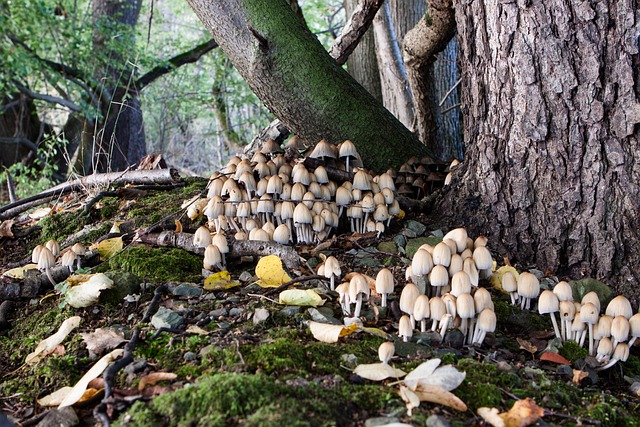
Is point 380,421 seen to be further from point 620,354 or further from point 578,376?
point 620,354

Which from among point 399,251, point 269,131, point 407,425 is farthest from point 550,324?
point 269,131

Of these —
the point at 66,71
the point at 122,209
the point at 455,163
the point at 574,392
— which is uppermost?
the point at 66,71

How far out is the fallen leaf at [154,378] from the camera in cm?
173

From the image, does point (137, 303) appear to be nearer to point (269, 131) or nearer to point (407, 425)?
point (407, 425)

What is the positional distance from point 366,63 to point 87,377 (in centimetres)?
564

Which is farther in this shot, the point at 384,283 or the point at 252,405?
the point at 384,283

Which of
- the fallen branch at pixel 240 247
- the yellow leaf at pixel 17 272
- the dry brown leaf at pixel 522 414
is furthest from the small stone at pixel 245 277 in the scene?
the dry brown leaf at pixel 522 414

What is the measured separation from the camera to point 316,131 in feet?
11.8

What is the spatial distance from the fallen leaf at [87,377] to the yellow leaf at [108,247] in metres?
1.06

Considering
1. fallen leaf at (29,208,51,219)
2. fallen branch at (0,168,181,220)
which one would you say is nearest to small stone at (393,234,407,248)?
fallen branch at (0,168,181,220)

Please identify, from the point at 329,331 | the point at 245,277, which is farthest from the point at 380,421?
the point at 245,277

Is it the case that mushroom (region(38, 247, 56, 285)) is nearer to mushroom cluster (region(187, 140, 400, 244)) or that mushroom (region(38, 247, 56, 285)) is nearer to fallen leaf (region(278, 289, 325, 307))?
mushroom cluster (region(187, 140, 400, 244))

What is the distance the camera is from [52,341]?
219 centimetres

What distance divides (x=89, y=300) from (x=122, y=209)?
147cm
